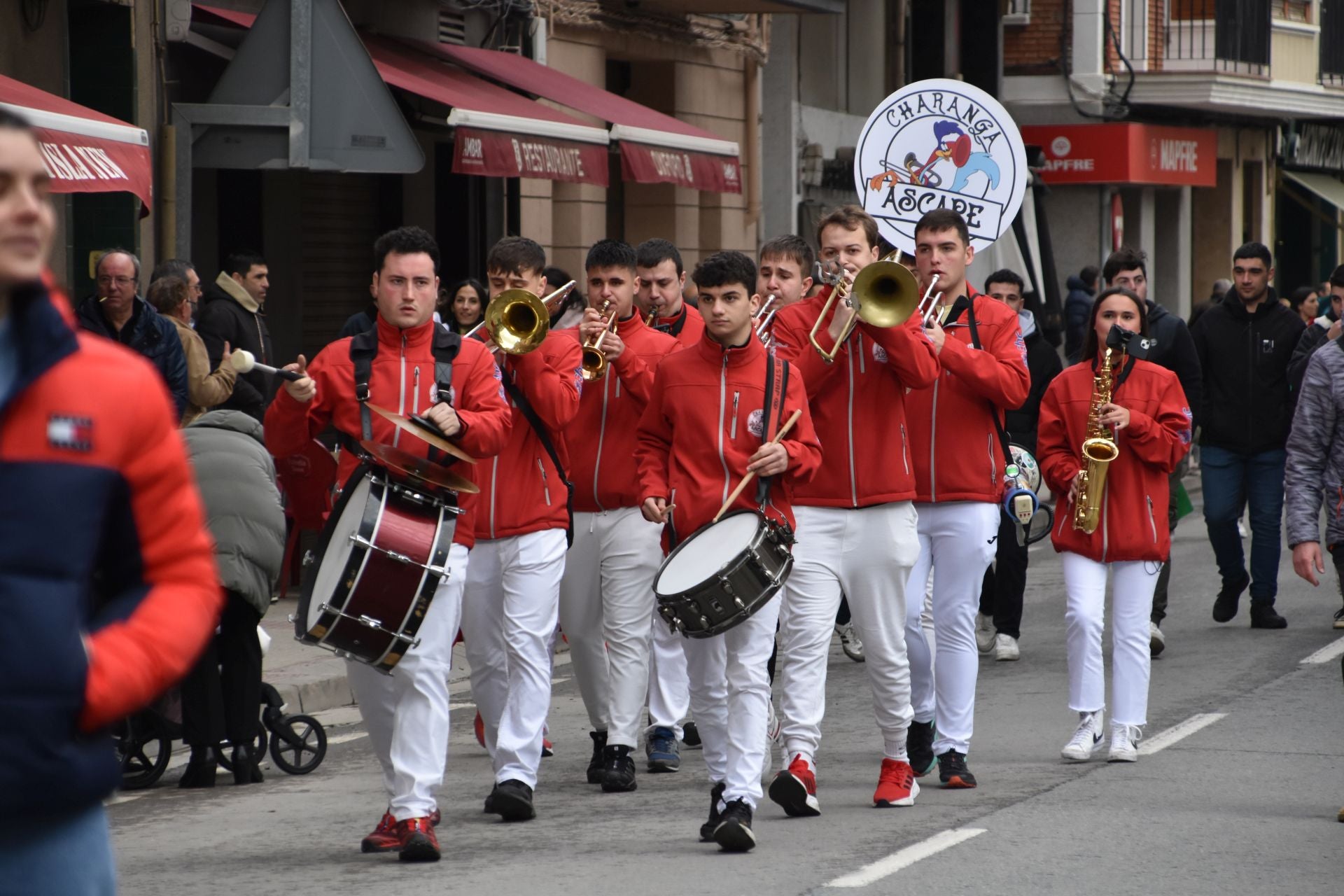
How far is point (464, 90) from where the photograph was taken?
15336 millimetres

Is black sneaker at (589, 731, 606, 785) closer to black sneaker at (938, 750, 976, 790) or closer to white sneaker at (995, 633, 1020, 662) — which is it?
black sneaker at (938, 750, 976, 790)

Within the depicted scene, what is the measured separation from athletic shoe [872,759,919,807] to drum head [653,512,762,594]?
121 cm

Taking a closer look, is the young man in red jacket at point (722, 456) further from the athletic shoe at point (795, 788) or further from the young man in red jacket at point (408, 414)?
the young man in red jacket at point (408, 414)

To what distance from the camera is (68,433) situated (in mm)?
2871

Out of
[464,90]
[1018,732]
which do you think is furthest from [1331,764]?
[464,90]

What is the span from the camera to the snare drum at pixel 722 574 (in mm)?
6363

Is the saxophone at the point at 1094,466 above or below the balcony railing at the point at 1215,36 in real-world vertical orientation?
below

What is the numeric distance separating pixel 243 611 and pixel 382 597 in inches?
84.9

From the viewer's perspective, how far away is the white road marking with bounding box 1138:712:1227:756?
8.36 m

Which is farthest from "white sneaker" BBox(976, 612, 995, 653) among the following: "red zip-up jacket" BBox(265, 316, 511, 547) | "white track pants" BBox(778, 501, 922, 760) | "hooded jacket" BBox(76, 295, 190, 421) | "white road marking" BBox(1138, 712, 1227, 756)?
"red zip-up jacket" BBox(265, 316, 511, 547)

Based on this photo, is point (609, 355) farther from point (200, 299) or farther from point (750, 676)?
point (200, 299)

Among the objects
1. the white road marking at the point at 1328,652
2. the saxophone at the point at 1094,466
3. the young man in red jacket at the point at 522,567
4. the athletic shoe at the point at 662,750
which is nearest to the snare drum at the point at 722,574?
the young man in red jacket at the point at 522,567

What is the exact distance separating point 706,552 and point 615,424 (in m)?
1.85

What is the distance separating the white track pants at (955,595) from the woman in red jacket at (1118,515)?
2.33ft
